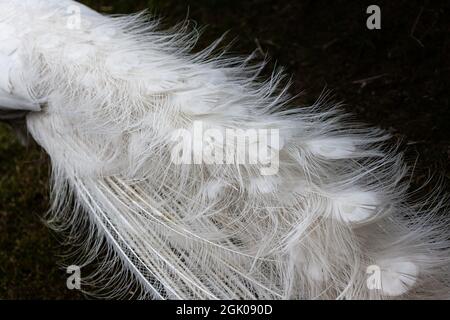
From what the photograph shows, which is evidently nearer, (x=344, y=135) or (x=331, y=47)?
(x=344, y=135)

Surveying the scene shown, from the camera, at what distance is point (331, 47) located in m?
4.09

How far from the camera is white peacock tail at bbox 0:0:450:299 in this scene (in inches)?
81.9

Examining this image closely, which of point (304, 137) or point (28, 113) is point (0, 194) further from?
point (304, 137)

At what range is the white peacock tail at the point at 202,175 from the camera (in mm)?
2080

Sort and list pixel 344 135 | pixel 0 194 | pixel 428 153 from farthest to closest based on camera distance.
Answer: pixel 0 194, pixel 428 153, pixel 344 135

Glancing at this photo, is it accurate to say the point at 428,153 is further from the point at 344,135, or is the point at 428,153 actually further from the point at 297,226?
the point at 297,226

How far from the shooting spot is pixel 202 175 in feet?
7.50
